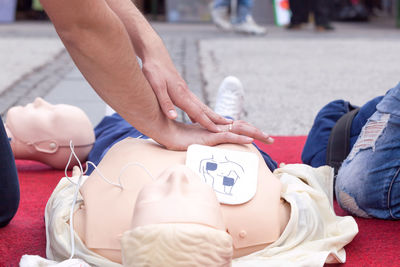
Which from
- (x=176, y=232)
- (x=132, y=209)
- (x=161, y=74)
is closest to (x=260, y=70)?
(x=161, y=74)

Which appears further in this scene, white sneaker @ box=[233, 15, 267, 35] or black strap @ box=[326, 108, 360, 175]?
white sneaker @ box=[233, 15, 267, 35]

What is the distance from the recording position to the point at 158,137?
1486 millimetres

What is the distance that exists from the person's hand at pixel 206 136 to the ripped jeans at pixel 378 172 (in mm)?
320

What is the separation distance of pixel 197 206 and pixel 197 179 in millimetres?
83

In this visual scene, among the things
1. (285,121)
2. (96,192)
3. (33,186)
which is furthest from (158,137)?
(285,121)

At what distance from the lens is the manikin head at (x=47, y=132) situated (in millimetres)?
2100

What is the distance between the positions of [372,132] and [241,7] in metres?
5.06

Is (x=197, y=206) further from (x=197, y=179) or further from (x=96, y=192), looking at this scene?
(x=96, y=192)

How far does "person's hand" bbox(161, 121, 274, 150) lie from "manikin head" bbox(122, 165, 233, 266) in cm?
38

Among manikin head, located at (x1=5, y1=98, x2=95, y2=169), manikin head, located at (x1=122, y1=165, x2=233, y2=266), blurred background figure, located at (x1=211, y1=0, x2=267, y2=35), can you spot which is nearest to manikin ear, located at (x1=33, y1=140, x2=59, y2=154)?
manikin head, located at (x1=5, y1=98, x2=95, y2=169)

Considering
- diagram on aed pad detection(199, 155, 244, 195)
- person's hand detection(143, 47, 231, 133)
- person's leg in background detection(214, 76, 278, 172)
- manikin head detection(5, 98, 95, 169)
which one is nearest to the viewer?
diagram on aed pad detection(199, 155, 244, 195)

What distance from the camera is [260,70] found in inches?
178

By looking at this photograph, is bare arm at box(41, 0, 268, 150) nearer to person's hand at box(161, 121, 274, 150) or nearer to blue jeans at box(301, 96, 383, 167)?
person's hand at box(161, 121, 274, 150)

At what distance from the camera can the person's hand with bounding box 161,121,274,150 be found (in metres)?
1.50
